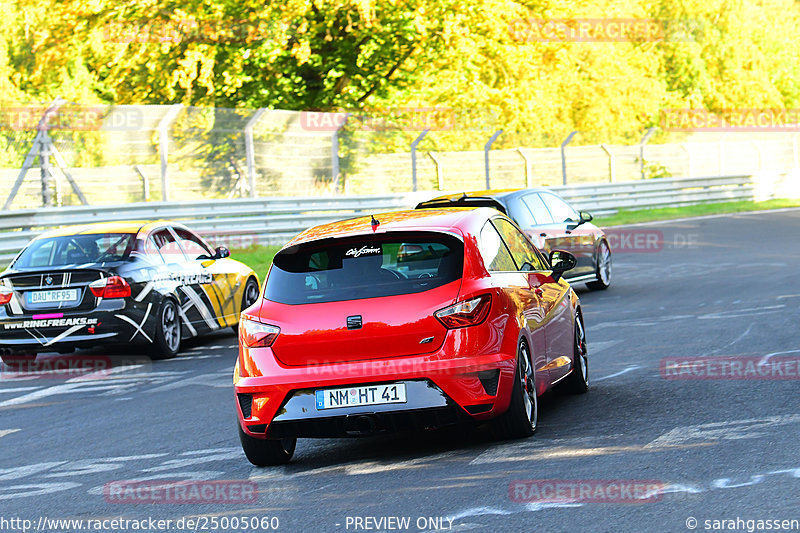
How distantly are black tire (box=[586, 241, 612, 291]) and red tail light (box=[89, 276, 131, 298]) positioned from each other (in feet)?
23.4

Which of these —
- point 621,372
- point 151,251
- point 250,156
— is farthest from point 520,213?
point 250,156

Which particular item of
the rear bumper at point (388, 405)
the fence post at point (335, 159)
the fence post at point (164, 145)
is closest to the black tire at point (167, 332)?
the rear bumper at point (388, 405)

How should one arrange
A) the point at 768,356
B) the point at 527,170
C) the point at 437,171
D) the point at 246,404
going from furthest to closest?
the point at 527,170 → the point at 437,171 → the point at 768,356 → the point at 246,404

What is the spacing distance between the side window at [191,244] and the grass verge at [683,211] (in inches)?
679

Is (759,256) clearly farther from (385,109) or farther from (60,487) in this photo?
(60,487)

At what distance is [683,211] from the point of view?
34594 mm

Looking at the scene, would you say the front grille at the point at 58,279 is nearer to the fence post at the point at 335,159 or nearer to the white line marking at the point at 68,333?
the white line marking at the point at 68,333

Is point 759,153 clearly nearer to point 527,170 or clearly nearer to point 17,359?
point 527,170

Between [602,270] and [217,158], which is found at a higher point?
[217,158]

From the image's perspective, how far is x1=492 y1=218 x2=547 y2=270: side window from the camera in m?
8.12

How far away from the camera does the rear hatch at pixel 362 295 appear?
22.2ft

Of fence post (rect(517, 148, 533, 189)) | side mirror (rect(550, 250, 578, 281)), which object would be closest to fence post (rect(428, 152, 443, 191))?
fence post (rect(517, 148, 533, 189))

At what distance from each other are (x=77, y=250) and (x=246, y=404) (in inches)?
252

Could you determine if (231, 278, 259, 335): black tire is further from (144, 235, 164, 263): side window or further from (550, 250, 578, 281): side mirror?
(550, 250, 578, 281): side mirror
